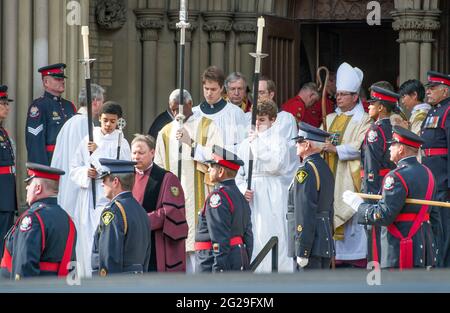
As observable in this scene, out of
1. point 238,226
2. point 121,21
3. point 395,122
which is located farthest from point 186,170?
point 121,21

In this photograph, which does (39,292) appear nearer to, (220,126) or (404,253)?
(404,253)

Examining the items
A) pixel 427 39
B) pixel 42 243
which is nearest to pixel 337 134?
pixel 42 243

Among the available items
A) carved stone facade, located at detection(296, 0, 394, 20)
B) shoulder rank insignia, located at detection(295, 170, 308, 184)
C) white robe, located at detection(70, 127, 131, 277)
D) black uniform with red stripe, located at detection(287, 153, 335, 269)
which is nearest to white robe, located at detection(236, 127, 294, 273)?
white robe, located at detection(70, 127, 131, 277)

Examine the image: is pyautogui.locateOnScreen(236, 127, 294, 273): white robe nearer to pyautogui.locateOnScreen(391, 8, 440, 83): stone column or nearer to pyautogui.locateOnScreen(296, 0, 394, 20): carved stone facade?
pyautogui.locateOnScreen(391, 8, 440, 83): stone column

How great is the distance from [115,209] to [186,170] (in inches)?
122

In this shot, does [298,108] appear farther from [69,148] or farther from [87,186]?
[87,186]

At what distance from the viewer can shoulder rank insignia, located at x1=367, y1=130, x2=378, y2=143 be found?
9.34 metres

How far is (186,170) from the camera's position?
9.80 metres

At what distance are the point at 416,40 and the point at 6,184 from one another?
5709 millimetres

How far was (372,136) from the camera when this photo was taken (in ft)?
30.7

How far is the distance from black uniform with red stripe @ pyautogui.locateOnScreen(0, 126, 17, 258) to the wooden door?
4648 mm

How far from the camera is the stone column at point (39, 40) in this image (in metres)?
11.8

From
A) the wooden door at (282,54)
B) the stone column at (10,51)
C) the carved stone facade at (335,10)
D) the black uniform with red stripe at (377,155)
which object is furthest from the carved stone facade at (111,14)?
the black uniform with red stripe at (377,155)
